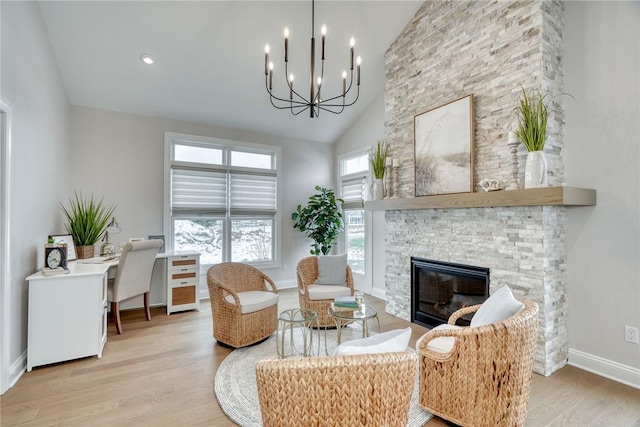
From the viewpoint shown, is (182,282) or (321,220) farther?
(321,220)

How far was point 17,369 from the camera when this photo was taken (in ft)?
8.46

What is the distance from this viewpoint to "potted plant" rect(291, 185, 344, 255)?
5387mm

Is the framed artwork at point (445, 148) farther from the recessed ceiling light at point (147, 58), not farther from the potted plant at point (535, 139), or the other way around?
the recessed ceiling light at point (147, 58)

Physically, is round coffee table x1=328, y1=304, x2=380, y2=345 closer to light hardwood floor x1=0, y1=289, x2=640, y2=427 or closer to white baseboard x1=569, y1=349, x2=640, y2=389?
light hardwood floor x1=0, y1=289, x2=640, y2=427

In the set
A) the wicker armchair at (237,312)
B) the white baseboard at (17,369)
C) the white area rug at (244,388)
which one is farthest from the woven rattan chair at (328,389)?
the white baseboard at (17,369)

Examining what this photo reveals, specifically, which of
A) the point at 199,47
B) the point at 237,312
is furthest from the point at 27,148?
the point at 237,312

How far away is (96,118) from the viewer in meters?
4.30

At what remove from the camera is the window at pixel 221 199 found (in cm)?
486

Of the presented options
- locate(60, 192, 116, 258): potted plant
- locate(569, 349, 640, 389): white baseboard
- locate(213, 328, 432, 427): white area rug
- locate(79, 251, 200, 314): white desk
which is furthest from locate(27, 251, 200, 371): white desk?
locate(569, 349, 640, 389): white baseboard

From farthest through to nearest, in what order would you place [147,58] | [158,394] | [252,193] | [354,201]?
[354,201]
[252,193]
[147,58]
[158,394]

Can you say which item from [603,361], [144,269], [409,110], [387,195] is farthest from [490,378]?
[144,269]

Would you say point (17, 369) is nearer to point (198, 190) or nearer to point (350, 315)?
point (350, 315)

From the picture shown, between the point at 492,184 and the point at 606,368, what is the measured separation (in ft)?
5.79

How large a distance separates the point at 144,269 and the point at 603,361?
4.67 m
